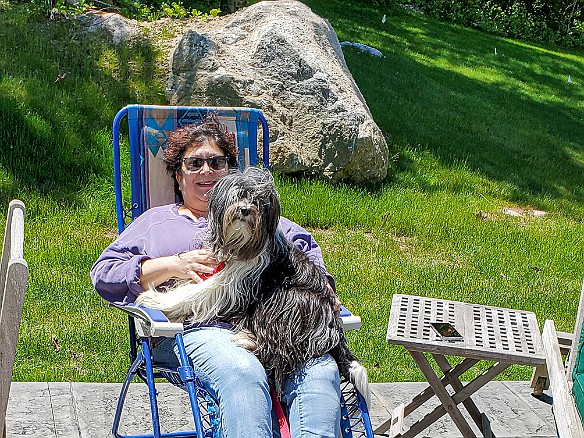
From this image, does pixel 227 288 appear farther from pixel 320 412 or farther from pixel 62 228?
pixel 62 228

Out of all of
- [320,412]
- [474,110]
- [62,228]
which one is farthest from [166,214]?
[474,110]

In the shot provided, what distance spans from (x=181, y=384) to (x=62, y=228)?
317 centimetres

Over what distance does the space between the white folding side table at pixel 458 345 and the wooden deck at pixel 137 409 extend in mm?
354

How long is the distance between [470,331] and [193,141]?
138 cm

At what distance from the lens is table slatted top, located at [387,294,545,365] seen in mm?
3354

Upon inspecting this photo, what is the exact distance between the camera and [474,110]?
10.9 meters

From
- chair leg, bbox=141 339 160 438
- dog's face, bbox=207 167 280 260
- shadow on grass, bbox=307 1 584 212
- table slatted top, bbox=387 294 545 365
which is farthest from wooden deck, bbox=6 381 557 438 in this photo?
shadow on grass, bbox=307 1 584 212

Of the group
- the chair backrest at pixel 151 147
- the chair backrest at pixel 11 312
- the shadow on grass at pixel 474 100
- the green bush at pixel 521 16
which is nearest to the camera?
the chair backrest at pixel 11 312

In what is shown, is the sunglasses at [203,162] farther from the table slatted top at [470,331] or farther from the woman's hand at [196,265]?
the table slatted top at [470,331]

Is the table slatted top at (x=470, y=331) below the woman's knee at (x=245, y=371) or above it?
below

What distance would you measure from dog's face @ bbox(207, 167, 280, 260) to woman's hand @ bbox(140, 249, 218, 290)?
71 mm

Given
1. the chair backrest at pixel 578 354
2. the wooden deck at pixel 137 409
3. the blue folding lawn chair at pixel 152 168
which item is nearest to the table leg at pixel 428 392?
the wooden deck at pixel 137 409

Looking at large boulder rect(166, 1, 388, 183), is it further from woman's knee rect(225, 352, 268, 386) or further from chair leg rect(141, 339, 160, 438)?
woman's knee rect(225, 352, 268, 386)

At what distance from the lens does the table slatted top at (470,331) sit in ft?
11.0
